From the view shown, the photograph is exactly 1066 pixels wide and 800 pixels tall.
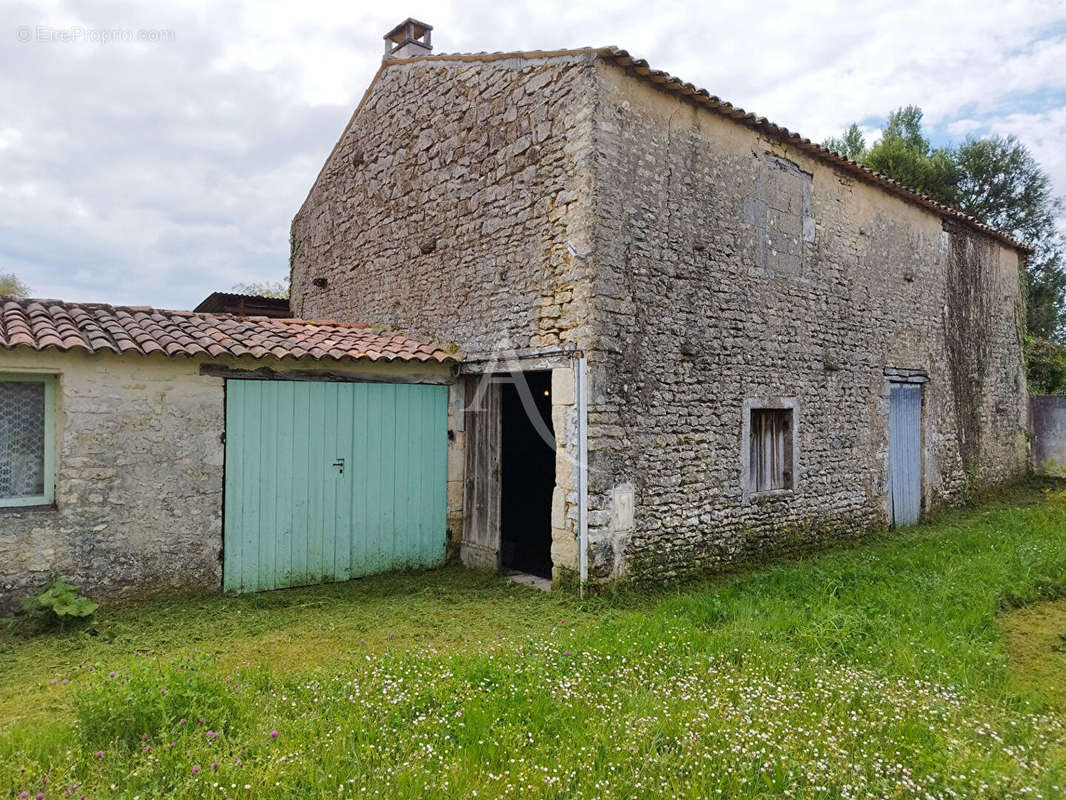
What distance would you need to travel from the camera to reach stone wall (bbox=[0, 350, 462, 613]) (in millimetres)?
5633

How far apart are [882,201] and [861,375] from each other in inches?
105

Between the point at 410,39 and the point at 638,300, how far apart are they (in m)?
5.85

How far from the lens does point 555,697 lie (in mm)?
3941

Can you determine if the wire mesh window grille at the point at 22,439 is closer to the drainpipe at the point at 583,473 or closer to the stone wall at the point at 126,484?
the stone wall at the point at 126,484

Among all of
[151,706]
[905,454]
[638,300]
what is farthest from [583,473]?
[905,454]

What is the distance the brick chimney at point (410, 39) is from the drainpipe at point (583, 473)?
20.0 feet

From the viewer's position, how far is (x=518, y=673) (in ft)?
13.9

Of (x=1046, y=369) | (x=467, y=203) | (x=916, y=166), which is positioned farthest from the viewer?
(x=916, y=166)

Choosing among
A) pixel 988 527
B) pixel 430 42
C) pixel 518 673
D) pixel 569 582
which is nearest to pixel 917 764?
pixel 518 673

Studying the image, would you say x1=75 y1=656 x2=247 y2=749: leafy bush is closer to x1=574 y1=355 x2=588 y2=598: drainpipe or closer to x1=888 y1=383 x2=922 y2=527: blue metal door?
x1=574 y1=355 x2=588 y2=598: drainpipe

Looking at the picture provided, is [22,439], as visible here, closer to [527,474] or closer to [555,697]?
[555,697]

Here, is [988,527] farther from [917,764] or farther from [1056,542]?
[917,764]

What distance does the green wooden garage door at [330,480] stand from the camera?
6547 millimetres

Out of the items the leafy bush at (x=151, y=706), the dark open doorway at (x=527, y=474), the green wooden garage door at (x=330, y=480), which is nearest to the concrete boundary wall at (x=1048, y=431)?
the dark open doorway at (x=527, y=474)
